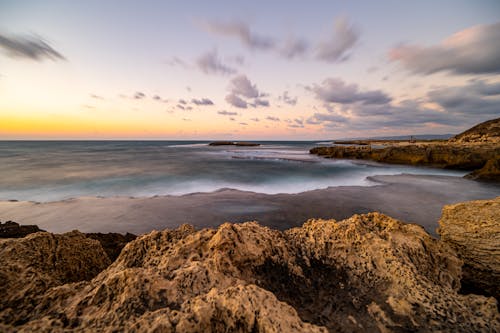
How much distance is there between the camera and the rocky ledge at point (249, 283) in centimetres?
146

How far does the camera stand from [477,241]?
2.91 m

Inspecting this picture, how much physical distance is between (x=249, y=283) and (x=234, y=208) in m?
5.71

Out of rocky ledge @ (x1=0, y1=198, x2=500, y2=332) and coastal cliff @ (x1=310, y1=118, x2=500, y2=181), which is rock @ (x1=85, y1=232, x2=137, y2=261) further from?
coastal cliff @ (x1=310, y1=118, x2=500, y2=181)

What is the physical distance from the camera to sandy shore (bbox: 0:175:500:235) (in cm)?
635

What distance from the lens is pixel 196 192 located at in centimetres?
1058

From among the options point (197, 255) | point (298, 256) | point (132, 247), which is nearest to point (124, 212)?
point (132, 247)

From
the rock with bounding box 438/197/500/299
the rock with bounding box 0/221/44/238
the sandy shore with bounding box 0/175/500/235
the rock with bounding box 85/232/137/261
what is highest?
the rock with bounding box 438/197/500/299

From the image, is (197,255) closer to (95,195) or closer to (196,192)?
(196,192)

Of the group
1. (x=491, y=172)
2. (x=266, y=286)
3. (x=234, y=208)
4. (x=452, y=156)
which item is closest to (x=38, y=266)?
(x=266, y=286)

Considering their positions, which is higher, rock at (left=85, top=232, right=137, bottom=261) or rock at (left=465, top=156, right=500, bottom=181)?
rock at (left=465, top=156, right=500, bottom=181)

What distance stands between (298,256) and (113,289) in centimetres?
187

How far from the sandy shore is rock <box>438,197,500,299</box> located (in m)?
3.07

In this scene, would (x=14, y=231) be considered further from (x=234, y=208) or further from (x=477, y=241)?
(x=477, y=241)

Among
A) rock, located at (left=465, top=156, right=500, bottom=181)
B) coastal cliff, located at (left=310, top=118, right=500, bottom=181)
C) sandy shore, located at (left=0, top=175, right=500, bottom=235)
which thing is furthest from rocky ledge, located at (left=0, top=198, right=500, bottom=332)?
coastal cliff, located at (left=310, top=118, right=500, bottom=181)
